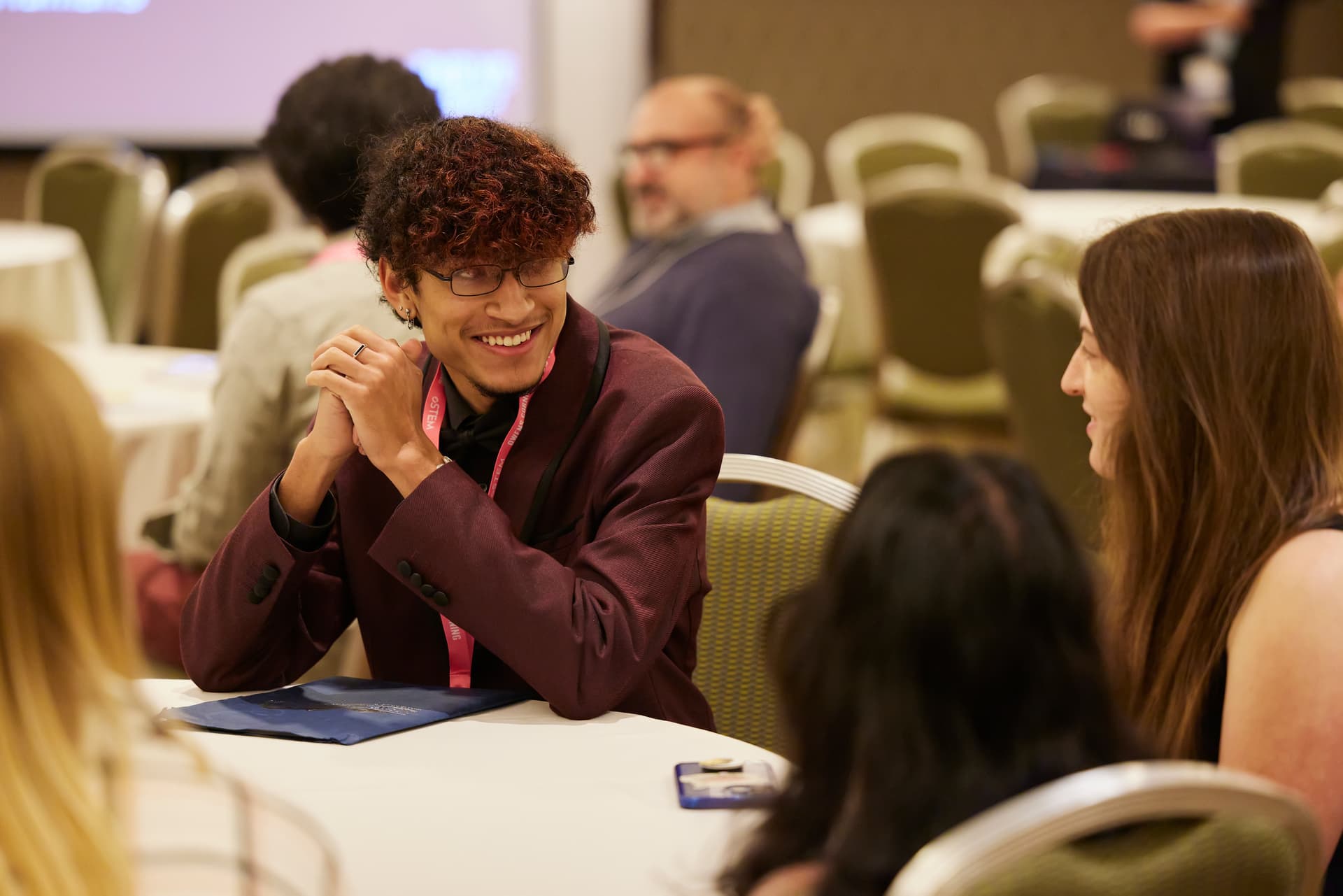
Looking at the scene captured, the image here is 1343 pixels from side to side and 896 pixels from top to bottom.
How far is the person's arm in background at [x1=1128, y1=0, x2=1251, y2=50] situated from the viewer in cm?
845

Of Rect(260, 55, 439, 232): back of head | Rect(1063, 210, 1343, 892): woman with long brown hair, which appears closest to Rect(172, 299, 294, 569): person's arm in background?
Rect(260, 55, 439, 232): back of head

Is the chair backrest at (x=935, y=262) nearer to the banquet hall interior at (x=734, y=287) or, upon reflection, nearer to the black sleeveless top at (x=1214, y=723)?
the banquet hall interior at (x=734, y=287)

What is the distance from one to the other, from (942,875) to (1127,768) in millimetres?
140

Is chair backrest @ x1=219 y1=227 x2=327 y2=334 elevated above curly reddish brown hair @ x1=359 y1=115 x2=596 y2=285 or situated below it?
below

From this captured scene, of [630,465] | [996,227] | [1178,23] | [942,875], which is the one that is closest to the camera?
[942,875]

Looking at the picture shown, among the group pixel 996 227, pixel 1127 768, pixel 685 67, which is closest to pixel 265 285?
pixel 1127 768

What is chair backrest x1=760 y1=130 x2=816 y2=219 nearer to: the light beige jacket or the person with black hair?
the light beige jacket

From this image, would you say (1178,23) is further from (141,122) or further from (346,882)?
(346,882)

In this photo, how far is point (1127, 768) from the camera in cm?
91

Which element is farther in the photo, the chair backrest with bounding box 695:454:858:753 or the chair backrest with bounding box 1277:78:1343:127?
the chair backrest with bounding box 1277:78:1343:127

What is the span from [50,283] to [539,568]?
3.95 meters

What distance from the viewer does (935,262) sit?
4836mm

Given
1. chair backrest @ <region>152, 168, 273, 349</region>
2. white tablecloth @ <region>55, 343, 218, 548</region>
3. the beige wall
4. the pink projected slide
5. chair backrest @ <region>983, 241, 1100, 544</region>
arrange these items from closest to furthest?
chair backrest @ <region>983, 241, 1100, 544</region> < white tablecloth @ <region>55, 343, 218, 548</region> < chair backrest @ <region>152, 168, 273, 349</region> < the pink projected slide < the beige wall

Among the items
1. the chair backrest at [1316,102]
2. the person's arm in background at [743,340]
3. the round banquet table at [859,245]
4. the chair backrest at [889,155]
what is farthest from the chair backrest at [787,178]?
the person's arm in background at [743,340]
